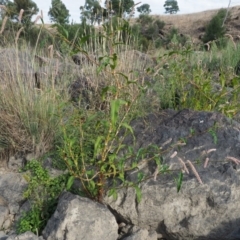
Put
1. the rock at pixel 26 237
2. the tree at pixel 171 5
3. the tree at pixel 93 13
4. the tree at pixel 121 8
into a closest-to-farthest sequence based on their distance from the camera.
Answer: the rock at pixel 26 237 → the tree at pixel 121 8 → the tree at pixel 93 13 → the tree at pixel 171 5

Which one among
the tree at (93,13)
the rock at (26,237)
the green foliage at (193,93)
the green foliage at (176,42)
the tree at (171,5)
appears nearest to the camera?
the rock at (26,237)

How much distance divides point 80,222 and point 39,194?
68 cm

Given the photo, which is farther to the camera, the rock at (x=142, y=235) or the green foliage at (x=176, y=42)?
the green foliage at (x=176, y=42)

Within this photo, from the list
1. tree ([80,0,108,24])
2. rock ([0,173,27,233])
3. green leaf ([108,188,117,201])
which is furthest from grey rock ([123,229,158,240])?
tree ([80,0,108,24])

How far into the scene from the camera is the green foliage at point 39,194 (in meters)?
3.37

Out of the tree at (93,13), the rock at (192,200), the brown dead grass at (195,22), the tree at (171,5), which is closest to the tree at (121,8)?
the tree at (93,13)

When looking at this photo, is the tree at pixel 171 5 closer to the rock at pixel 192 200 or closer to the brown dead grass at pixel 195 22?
the brown dead grass at pixel 195 22

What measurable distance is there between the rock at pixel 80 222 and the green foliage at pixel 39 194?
5.9 inches

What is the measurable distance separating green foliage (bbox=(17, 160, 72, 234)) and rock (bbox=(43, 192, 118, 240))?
0.15 meters

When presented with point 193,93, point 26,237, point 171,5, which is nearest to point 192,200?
point 26,237

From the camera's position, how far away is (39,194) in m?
3.64

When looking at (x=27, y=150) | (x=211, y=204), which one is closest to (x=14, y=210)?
(x=27, y=150)

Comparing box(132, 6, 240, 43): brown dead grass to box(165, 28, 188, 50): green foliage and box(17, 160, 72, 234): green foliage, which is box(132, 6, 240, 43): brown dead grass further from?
box(17, 160, 72, 234): green foliage

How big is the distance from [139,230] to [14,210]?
3.73 ft
